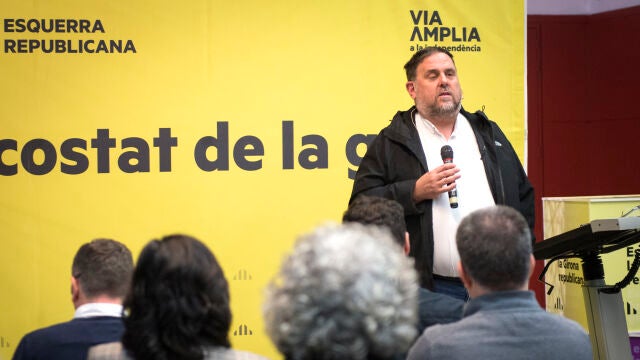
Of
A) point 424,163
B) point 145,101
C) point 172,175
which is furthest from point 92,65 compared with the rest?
point 424,163

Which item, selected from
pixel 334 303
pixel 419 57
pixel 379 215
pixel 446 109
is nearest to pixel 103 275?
pixel 379 215

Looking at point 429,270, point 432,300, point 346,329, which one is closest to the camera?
point 346,329

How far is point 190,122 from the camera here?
15.7 feet

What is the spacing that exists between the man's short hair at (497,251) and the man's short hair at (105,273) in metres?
1.04

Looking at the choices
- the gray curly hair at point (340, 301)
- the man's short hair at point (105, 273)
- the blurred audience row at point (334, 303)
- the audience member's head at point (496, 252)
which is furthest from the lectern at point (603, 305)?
the gray curly hair at point (340, 301)

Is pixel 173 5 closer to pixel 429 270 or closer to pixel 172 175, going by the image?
pixel 172 175

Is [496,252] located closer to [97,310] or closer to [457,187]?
[97,310]

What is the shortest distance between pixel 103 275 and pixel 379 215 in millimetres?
843

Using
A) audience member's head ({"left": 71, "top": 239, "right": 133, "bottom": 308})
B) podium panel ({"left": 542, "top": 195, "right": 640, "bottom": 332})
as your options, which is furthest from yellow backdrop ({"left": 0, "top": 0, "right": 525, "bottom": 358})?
audience member's head ({"left": 71, "top": 239, "right": 133, "bottom": 308})

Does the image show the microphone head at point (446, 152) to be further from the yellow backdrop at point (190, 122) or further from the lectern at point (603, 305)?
the yellow backdrop at point (190, 122)

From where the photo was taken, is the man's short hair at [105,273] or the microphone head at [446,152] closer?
the man's short hair at [105,273]

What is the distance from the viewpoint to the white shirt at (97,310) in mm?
2537

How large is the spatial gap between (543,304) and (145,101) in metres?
3.60

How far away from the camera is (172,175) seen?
479cm
